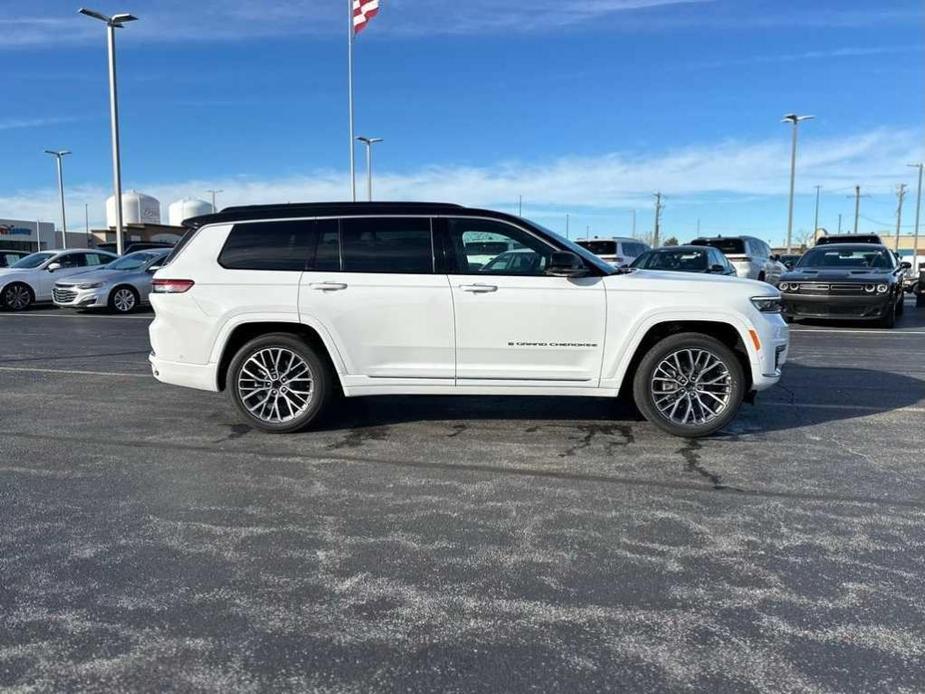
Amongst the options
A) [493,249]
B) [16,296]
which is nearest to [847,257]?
[493,249]

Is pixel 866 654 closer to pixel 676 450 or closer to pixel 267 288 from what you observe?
pixel 676 450

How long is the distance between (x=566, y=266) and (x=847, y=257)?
38.3 ft

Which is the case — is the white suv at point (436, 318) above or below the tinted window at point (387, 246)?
below

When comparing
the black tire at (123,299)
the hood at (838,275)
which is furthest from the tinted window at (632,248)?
the black tire at (123,299)

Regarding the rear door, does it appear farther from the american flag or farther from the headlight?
the american flag

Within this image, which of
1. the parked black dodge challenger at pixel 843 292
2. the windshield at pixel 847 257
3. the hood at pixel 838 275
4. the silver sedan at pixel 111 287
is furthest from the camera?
the silver sedan at pixel 111 287

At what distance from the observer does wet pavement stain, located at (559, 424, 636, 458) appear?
18.0 ft

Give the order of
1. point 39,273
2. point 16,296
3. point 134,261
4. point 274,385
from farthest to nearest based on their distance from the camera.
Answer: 1. point 39,273
2. point 134,261
3. point 16,296
4. point 274,385

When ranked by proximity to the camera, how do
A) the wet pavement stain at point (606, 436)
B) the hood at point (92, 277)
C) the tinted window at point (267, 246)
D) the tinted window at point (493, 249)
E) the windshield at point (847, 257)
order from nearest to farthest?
the wet pavement stain at point (606, 436), the tinted window at point (493, 249), the tinted window at point (267, 246), the windshield at point (847, 257), the hood at point (92, 277)

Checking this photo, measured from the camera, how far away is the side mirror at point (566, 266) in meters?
5.55

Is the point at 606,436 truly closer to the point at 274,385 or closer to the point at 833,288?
the point at 274,385

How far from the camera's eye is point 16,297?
59.3 feet

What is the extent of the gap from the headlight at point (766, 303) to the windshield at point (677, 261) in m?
9.22

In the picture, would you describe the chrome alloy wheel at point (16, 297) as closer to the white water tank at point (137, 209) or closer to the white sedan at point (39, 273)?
the white sedan at point (39, 273)
